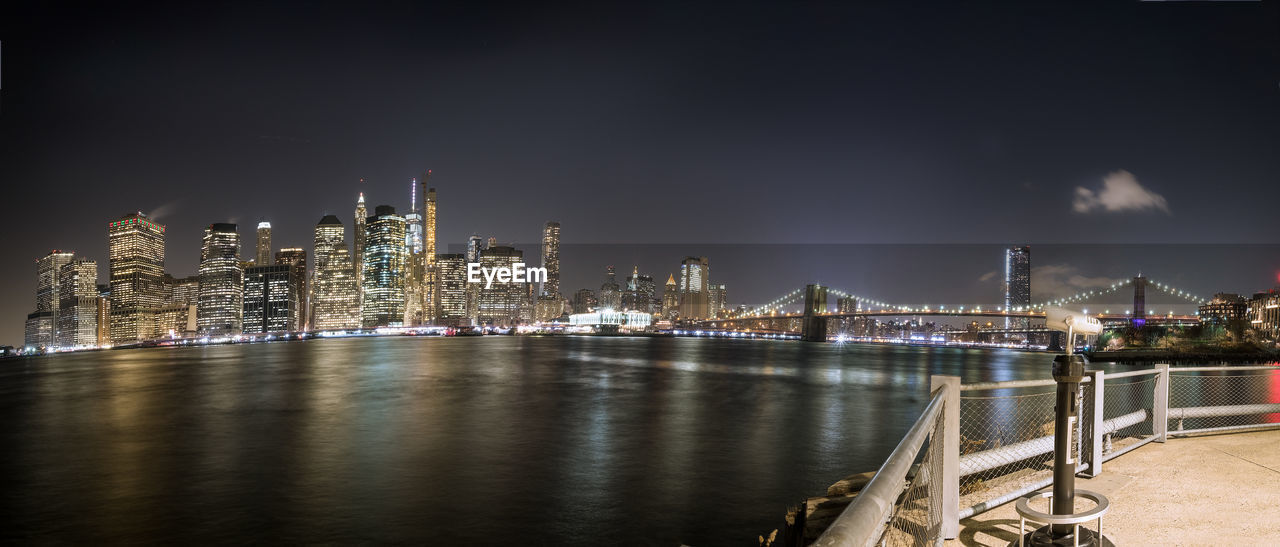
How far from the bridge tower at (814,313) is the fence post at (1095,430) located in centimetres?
15976

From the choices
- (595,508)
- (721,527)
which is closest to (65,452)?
(595,508)

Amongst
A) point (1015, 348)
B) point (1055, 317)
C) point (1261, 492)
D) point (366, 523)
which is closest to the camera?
point (1055, 317)

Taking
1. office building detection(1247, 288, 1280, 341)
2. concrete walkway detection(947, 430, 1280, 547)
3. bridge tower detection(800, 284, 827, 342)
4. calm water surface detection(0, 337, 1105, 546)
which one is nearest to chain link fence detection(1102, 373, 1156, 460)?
concrete walkway detection(947, 430, 1280, 547)

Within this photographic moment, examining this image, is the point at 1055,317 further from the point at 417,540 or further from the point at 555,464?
the point at 555,464

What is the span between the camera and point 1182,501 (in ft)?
21.5

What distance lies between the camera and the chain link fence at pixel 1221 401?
9.93 m

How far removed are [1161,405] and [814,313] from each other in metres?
160

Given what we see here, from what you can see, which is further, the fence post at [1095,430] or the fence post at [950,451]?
the fence post at [1095,430]

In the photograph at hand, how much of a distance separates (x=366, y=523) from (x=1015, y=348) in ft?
607

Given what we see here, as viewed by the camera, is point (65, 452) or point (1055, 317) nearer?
point (1055, 317)

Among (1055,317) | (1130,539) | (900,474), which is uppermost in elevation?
(1055,317)

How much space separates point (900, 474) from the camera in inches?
110

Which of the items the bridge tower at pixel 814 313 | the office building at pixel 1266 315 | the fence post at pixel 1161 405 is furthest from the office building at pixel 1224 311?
the fence post at pixel 1161 405

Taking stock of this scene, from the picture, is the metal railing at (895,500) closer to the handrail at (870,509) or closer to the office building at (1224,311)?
the handrail at (870,509)
